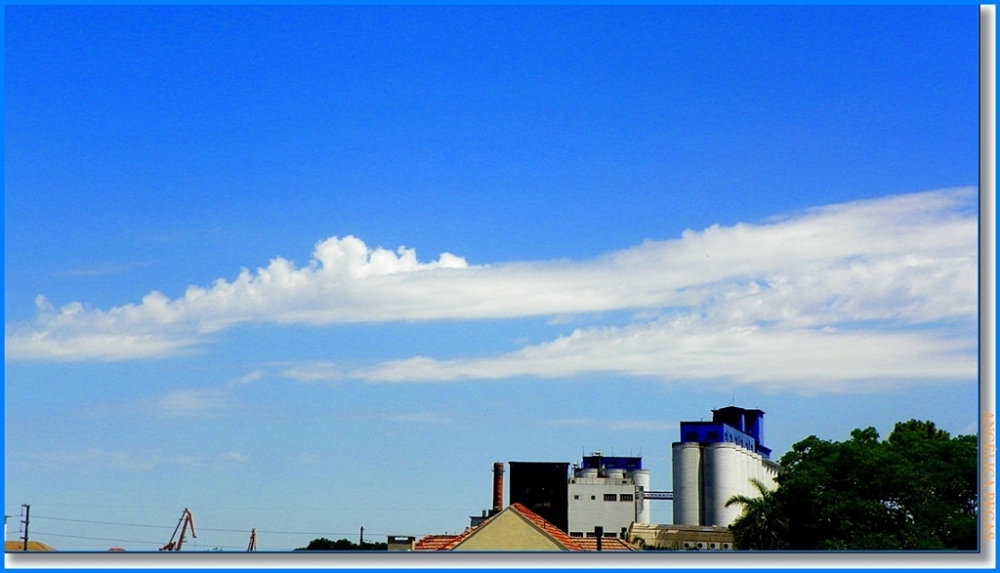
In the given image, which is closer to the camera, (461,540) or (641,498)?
(461,540)

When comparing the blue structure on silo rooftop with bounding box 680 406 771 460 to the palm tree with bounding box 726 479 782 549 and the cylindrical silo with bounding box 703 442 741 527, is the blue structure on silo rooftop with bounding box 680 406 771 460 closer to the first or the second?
the cylindrical silo with bounding box 703 442 741 527

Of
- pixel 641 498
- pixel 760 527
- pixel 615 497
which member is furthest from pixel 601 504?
pixel 760 527

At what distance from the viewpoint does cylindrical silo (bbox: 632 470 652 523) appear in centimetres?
5391

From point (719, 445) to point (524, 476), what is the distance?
27.5 feet

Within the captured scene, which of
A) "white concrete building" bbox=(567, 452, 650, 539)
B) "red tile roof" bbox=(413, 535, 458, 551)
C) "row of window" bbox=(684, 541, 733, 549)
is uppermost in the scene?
"red tile roof" bbox=(413, 535, 458, 551)

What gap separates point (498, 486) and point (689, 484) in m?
9.81

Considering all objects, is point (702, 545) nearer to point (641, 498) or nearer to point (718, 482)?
point (718, 482)

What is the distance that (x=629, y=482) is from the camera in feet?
175

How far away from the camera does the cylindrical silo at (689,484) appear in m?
53.6

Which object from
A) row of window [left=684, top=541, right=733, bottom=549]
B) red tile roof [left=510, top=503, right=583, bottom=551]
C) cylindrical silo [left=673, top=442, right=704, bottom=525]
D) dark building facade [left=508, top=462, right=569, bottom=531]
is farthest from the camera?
cylindrical silo [left=673, top=442, right=704, bottom=525]

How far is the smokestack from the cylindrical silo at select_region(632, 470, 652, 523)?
786cm

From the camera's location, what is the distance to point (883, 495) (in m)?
31.5

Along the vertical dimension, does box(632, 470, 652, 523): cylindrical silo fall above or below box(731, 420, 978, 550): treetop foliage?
below

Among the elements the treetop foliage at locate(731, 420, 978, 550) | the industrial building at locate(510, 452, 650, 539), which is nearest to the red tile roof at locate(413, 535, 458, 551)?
the treetop foliage at locate(731, 420, 978, 550)
